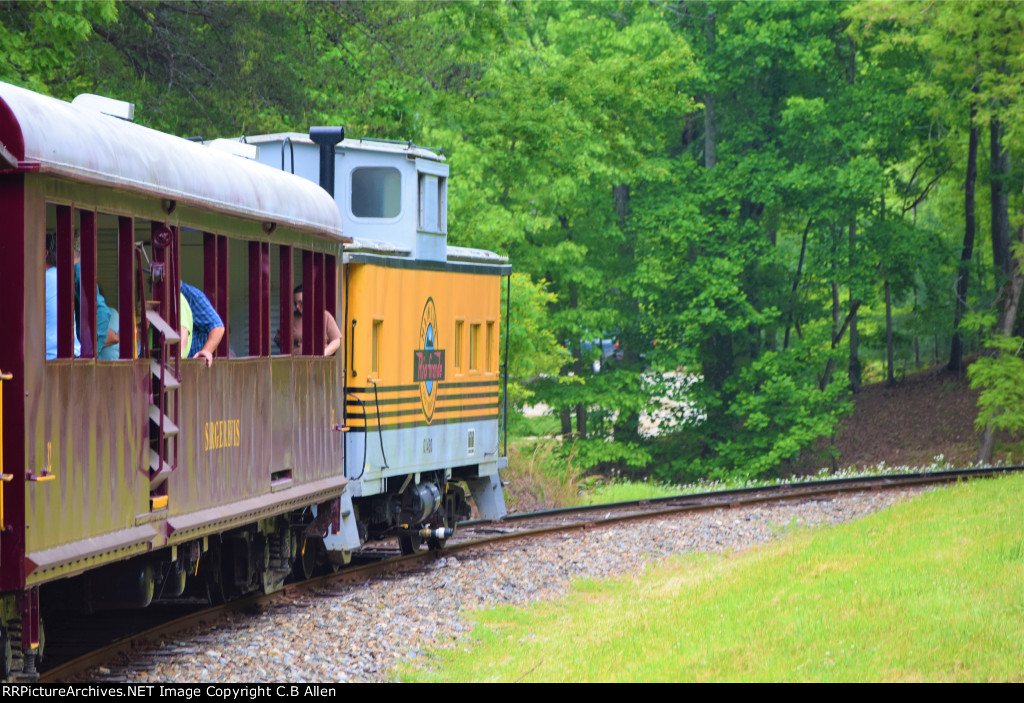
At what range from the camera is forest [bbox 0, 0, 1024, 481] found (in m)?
25.8

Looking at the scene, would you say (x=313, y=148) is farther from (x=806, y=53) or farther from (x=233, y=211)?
(x=806, y=53)

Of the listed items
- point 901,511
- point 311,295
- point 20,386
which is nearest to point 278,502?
point 311,295

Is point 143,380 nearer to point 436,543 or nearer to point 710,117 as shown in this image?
point 436,543

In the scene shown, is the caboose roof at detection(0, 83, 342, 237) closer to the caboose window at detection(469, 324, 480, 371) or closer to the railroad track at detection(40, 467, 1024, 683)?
the railroad track at detection(40, 467, 1024, 683)

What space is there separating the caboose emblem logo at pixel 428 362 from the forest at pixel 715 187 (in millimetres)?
8667

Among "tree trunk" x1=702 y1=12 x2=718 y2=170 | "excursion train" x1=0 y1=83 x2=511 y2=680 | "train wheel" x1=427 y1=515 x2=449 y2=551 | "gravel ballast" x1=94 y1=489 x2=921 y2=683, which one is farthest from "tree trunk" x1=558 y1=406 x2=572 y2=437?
"train wheel" x1=427 y1=515 x2=449 y2=551

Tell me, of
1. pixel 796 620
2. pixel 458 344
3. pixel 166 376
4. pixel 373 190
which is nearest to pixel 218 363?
pixel 166 376

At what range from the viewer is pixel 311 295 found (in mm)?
11375

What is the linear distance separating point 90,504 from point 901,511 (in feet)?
36.5

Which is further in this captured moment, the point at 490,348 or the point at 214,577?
the point at 490,348

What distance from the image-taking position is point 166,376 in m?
8.22

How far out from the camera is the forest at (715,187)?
2577cm

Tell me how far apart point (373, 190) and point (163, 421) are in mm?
6167

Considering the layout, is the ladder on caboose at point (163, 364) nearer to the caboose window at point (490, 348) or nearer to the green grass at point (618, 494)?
the caboose window at point (490, 348)
